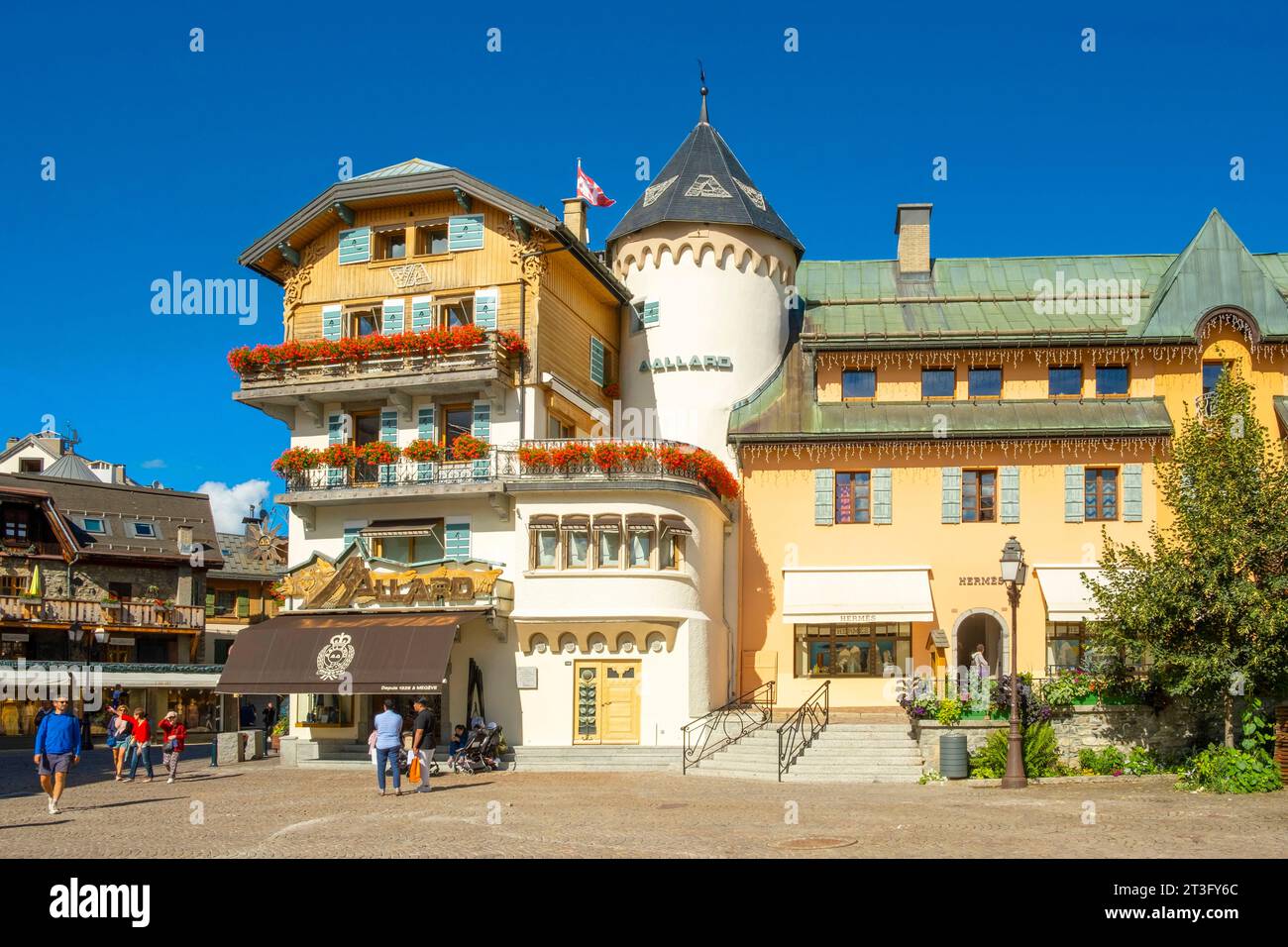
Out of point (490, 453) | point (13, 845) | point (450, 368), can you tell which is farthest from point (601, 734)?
point (13, 845)

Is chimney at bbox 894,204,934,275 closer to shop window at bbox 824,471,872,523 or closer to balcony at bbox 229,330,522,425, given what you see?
shop window at bbox 824,471,872,523

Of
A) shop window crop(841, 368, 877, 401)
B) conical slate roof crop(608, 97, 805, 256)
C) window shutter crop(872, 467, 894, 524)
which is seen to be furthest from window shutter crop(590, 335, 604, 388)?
window shutter crop(872, 467, 894, 524)

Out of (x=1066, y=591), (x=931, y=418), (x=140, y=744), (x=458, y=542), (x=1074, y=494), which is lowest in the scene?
(x=140, y=744)

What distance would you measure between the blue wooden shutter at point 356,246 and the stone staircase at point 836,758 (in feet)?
55.3

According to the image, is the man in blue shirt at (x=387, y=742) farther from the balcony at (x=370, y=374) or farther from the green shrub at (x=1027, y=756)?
the green shrub at (x=1027, y=756)

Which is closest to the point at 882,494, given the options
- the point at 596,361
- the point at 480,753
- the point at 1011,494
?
the point at 1011,494

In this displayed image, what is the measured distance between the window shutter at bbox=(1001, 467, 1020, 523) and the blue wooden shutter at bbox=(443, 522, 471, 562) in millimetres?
14917

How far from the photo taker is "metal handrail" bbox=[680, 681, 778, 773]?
3222 cm

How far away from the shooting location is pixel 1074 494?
37.6 meters

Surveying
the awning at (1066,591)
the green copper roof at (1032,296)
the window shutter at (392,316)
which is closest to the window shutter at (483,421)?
the window shutter at (392,316)

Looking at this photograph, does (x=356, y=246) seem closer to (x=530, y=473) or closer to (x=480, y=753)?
(x=530, y=473)

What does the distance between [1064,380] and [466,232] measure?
17.7 m
